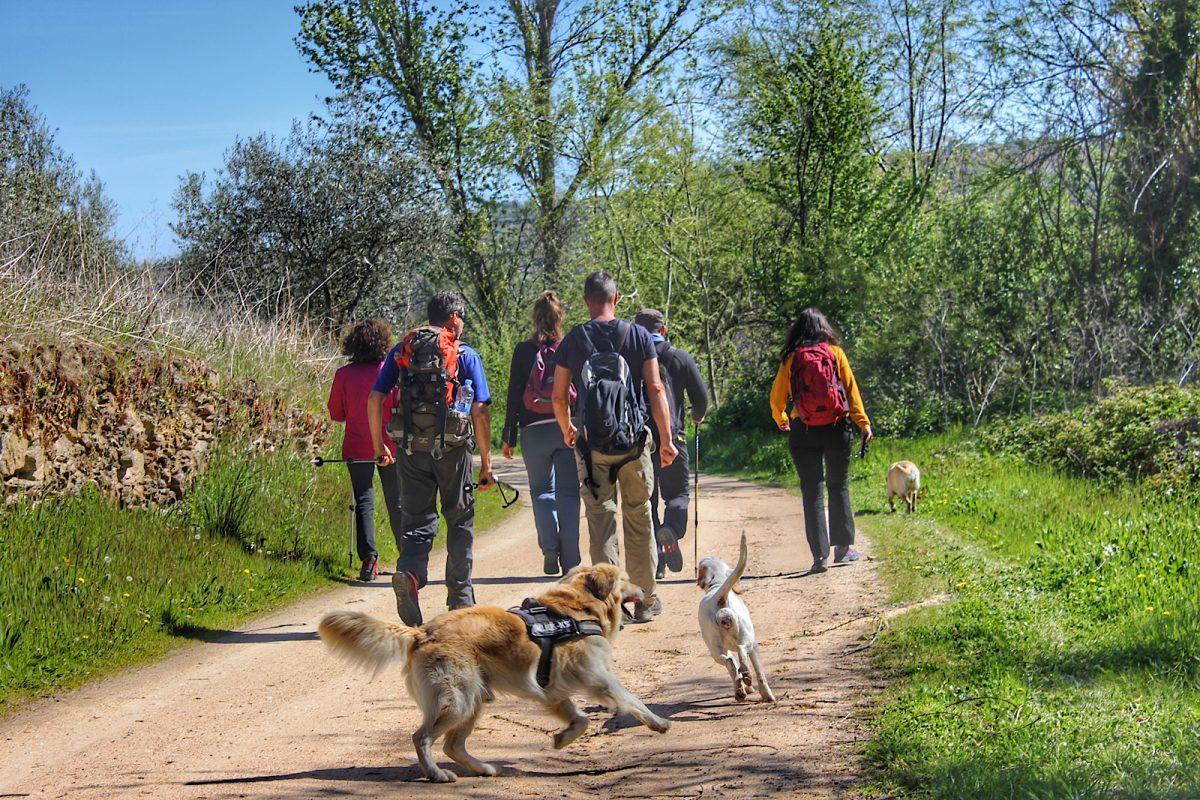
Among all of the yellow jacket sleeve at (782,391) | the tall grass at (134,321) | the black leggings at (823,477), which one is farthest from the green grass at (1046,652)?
the tall grass at (134,321)

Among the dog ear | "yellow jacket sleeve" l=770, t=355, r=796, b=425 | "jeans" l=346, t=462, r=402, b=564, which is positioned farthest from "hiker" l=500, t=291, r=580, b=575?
the dog ear

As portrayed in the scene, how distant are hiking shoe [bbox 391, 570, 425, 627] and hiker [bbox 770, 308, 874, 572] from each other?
12.6ft

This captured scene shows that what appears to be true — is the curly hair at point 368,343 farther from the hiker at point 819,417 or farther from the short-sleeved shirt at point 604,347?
the hiker at point 819,417

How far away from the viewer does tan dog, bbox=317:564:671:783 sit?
475cm

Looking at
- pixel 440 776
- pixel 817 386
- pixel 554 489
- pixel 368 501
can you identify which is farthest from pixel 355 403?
pixel 440 776

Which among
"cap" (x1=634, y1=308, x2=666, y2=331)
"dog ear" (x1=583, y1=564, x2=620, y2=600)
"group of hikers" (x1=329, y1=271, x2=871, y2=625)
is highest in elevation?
"cap" (x1=634, y1=308, x2=666, y2=331)

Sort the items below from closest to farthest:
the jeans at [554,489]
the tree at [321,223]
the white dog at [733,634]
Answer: the white dog at [733,634] < the jeans at [554,489] < the tree at [321,223]

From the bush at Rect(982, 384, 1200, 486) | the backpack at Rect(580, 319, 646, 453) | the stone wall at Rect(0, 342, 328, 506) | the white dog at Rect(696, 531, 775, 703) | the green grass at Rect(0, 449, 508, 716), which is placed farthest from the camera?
the bush at Rect(982, 384, 1200, 486)

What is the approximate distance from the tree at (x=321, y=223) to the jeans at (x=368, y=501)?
12.1 m

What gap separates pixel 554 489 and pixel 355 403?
6.09 ft

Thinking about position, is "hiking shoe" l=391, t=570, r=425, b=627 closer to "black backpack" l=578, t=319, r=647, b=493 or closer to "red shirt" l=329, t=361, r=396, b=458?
"black backpack" l=578, t=319, r=647, b=493

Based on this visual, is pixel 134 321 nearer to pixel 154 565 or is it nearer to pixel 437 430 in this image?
pixel 154 565

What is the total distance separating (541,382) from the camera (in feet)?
30.5

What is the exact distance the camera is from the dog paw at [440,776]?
15.6 ft
